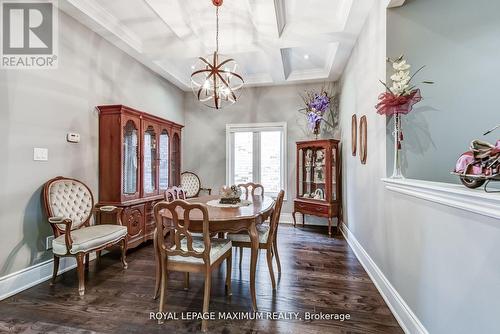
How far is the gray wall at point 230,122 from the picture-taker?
5137 millimetres

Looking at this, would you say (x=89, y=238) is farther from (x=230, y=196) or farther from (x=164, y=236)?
(x=230, y=196)

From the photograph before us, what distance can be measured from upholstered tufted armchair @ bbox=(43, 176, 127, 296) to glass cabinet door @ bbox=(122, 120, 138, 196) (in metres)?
0.43

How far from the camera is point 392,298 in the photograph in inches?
80.9

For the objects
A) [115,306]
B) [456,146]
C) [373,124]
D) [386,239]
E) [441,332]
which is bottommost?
[115,306]

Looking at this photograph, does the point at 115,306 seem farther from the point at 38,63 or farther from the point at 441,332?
the point at 38,63

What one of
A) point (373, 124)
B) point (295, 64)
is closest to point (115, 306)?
point (373, 124)

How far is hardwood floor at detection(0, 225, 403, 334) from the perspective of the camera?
6.03 ft

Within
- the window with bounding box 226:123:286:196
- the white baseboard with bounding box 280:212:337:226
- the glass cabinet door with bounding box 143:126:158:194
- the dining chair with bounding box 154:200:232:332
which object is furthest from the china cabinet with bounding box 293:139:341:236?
the dining chair with bounding box 154:200:232:332

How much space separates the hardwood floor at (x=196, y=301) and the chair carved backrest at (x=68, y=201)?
0.59 m

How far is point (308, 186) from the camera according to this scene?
15.6 feet

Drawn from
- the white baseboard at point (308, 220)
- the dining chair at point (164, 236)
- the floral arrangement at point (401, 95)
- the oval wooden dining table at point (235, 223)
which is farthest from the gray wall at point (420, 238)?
the dining chair at point (164, 236)

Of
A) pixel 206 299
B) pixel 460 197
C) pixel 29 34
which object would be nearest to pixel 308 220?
pixel 206 299

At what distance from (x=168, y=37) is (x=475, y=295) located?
13.7 feet

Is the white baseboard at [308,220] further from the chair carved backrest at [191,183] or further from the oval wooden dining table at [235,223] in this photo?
the oval wooden dining table at [235,223]
